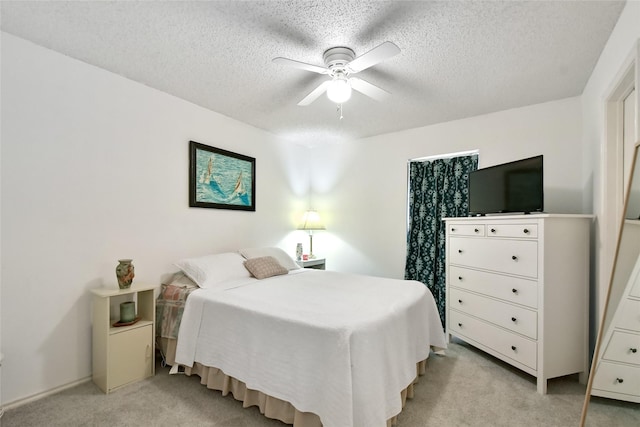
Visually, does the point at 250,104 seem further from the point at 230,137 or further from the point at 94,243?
the point at 94,243

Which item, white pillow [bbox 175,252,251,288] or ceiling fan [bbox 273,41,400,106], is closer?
ceiling fan [bbox 273,41,400,106]

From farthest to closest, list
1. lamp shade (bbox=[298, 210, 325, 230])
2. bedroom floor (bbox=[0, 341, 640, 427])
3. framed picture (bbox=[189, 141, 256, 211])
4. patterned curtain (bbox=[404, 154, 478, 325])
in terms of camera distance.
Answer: lamp shade (bbox=[298, 210, 325, 230]) < patterned curtain (bbox=[404, 154, 478, 325]) < framed picture (bbox=[189, 141, 256, 211]) < bedroom floor (bbox=[0, 341, 640, 427])

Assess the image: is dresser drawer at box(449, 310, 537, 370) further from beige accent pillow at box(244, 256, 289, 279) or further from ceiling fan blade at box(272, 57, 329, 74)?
ceiling fan blade at box(272, 57, 329, 74)

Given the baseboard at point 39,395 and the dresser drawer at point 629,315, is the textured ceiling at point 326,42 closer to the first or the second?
the dresser drawer at point 629,315

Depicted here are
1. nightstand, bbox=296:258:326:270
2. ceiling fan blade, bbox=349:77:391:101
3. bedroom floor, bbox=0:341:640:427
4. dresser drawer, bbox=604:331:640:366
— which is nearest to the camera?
dresser drawer, bbox=604:331:640:366

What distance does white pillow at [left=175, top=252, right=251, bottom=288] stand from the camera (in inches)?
105

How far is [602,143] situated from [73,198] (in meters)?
3.96

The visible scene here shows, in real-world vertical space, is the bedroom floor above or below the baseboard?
below

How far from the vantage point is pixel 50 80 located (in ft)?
7.20

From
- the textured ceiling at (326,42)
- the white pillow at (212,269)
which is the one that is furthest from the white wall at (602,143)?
the white pillow at (212,269)

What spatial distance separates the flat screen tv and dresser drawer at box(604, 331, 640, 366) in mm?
1319

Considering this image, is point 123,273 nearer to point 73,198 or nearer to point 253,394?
point 73,198

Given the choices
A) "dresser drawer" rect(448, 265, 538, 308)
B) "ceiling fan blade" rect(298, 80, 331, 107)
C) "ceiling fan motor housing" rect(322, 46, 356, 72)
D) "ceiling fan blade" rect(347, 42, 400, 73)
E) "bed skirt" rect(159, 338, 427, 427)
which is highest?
"ceiling fan motor housing" rect(322, 46, 356, 72)

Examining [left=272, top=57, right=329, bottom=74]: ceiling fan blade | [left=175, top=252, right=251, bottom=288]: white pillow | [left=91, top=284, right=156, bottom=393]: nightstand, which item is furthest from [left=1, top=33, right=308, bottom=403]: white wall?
[left=272, top=57, right=329, bottom=74]: ceiling fan blade
